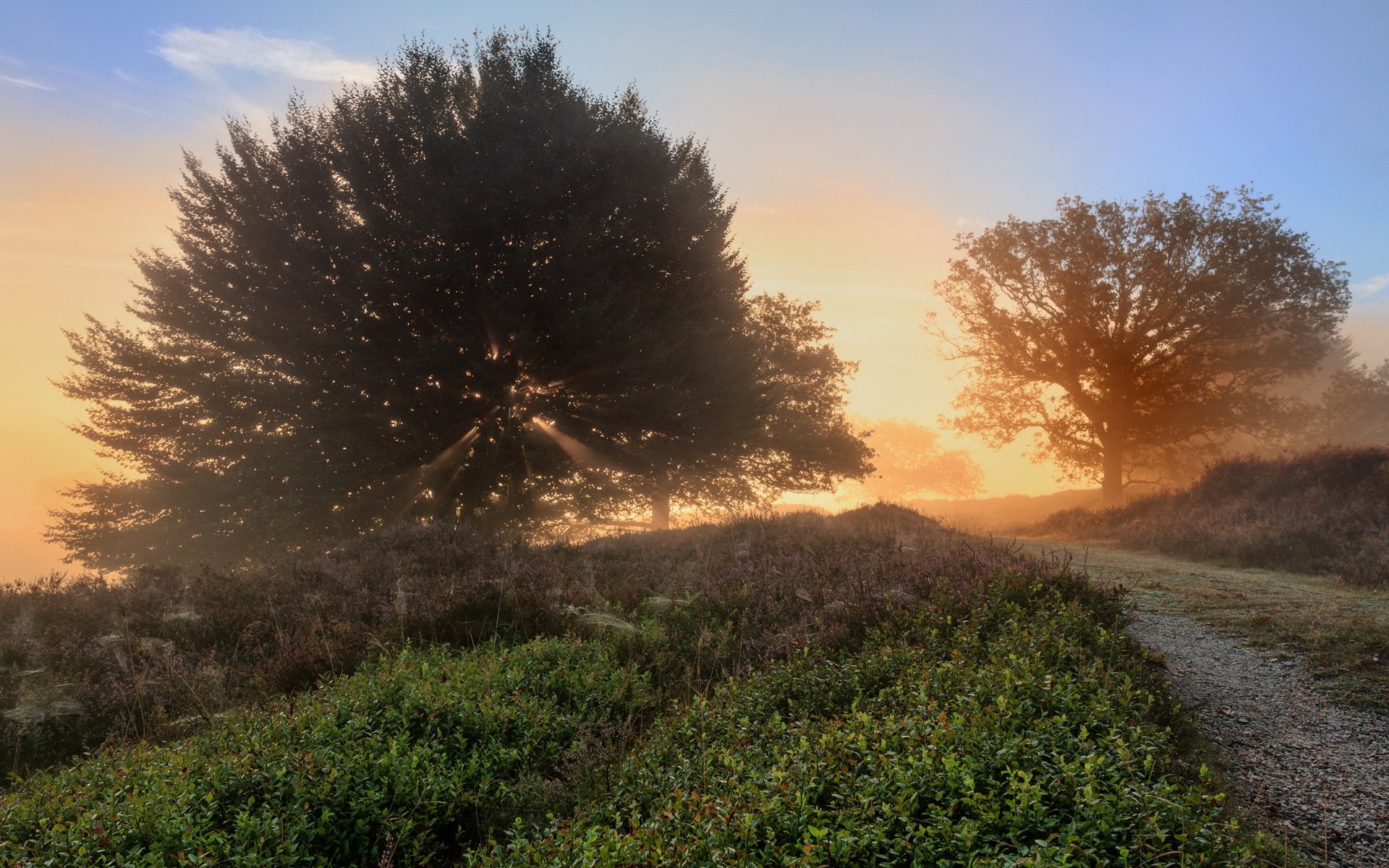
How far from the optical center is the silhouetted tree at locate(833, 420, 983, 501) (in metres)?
62.5

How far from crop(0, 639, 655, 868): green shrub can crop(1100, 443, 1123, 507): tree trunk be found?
27.4m

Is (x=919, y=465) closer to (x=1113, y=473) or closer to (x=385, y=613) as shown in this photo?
(x=1113, y=473)

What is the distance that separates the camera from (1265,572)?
42.1ft

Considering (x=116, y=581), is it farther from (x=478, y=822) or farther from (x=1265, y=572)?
(x=1265, y=572)

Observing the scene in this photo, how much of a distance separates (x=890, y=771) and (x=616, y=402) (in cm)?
1412

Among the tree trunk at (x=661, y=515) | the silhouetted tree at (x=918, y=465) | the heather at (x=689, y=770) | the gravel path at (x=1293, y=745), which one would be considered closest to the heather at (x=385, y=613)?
the heather at (x=689, y=770)

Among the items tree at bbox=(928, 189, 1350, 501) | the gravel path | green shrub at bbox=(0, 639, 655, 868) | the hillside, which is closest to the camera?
the hillside

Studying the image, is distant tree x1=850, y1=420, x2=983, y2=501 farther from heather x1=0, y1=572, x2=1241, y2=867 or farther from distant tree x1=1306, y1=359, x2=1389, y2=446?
heather x1=0, y1=572, x2=1241, y2=867

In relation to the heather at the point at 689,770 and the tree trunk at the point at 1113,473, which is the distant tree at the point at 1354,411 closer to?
the tree trunk at the point at 1113,473

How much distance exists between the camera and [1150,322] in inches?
1047

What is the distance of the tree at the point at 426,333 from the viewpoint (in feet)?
52.2

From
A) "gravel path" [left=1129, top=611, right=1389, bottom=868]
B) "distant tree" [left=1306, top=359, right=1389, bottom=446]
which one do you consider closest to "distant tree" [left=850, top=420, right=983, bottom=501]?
"distant tree" [left=1306, top=359, right=1389, bottom=446]

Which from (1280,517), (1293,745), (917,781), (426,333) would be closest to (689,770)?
(917,781)

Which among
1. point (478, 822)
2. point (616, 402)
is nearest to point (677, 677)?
point (478, 822)
